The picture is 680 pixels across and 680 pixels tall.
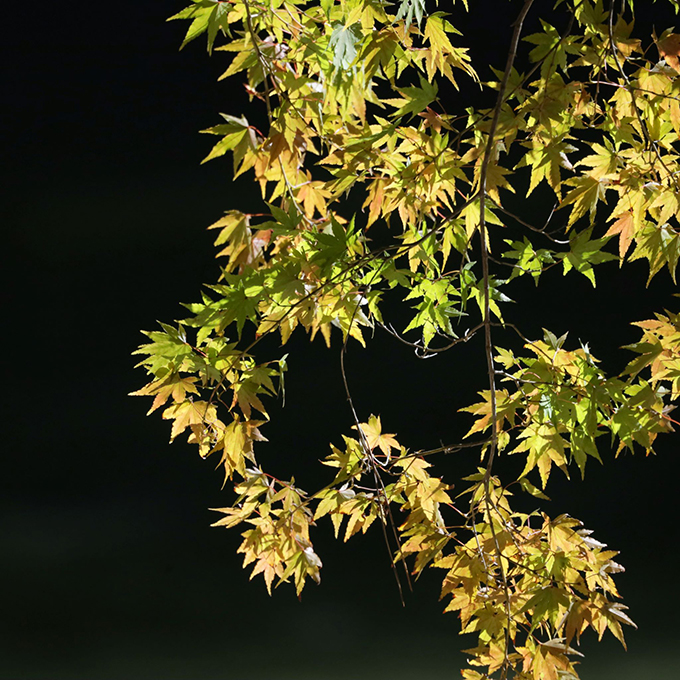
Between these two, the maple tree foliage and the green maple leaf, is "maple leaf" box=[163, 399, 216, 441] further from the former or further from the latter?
the green maple leaf

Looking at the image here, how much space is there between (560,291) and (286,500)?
3.99 ft

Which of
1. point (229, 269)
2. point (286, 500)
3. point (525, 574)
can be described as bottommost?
point (525, 574)

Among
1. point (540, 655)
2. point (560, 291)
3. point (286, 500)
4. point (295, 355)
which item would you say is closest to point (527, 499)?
point (560, 291)

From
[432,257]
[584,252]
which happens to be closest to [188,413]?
[432,257]

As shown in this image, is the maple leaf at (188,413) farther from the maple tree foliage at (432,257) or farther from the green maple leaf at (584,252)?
the green maple leaf at (584,252)

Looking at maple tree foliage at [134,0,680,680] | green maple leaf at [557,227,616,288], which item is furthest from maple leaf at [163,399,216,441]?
green maple leaf at [557,227,616,288]

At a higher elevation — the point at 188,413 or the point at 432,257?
the point at 432,257

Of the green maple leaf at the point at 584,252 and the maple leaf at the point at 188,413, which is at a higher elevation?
the green maple leaf at the point at 584,252

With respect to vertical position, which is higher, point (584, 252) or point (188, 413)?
point (584, 252)

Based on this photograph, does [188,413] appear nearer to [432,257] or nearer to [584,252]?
[432,257]

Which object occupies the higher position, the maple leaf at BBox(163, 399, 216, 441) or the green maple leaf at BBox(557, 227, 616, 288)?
the green maple leaf at BBox(557, 227, 616, 288)

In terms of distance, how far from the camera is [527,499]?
6.46 ft

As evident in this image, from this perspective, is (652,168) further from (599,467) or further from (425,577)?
(425,577)

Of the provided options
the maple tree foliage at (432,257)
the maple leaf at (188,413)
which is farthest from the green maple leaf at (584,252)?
the maple leaf at (188,413)
